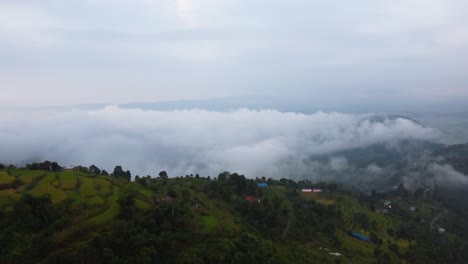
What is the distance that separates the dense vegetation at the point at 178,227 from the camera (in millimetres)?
26125

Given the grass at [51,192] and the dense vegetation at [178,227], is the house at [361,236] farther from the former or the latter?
the grass at [51,192]

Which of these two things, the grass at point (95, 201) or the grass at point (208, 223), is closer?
the grass at point (95, 201)

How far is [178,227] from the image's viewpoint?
32219 millimetres

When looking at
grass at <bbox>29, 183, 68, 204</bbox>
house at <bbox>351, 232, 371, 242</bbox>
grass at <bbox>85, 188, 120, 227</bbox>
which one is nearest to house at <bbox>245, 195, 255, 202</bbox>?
house at <bbox>351, 232, 371, 242</bbox>

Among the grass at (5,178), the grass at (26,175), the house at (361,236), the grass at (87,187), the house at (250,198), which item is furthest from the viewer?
the house at (361,236)

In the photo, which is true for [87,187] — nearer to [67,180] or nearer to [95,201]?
[67,180]

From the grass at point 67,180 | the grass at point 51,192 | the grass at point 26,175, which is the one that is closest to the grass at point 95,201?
the grass at point 51,192

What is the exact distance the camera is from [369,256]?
47125mm

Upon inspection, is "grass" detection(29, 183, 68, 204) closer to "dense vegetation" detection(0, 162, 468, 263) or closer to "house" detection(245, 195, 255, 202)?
"dense vegetation" detection(0, 162, 468, 263)

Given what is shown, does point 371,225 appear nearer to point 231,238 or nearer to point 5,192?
point 231,238

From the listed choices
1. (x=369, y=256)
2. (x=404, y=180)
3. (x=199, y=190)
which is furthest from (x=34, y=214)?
(x=404, y=180)

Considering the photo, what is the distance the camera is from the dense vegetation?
2612 centimetres

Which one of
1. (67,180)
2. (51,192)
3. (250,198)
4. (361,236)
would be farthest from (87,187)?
(361,236)

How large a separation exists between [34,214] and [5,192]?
275 inches
